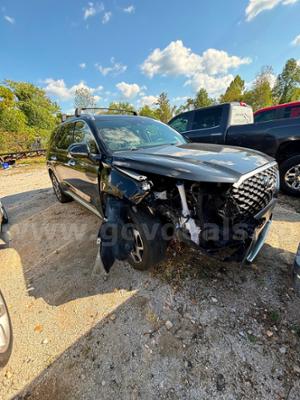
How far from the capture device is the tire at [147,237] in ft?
6.99

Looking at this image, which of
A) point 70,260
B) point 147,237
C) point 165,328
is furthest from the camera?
point 70,260

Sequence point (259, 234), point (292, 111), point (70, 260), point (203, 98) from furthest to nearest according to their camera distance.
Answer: point (203, 98) → point (292, 111) → point (70, 260) → point (259, 234)

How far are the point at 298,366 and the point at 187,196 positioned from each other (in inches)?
58.9

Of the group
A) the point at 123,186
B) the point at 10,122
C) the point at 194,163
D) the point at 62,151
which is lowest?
the point at 123,186

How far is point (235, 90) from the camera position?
34812 mm

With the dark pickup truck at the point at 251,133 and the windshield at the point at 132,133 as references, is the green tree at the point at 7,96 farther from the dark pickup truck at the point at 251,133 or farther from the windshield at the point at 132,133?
the windshield at the point at 132,133

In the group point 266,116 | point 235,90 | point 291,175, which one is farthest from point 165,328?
point 235,90

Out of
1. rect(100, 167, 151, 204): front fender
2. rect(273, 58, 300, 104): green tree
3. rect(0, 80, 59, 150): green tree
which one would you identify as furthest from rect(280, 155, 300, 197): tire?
rect(273, 58, 300, 104): green tree

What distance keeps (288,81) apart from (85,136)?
150 ft

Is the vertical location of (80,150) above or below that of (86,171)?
above

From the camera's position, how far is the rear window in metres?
4.75

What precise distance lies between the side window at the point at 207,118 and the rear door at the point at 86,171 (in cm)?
315

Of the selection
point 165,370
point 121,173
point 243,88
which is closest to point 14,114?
point 121,173

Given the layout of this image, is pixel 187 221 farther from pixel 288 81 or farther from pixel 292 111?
pixel 288 81
